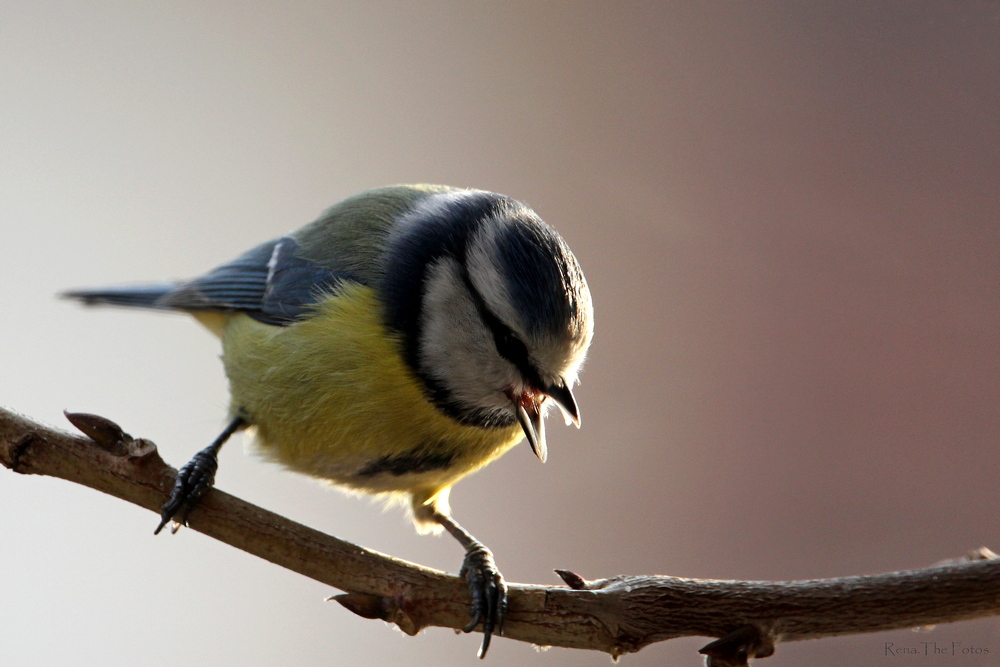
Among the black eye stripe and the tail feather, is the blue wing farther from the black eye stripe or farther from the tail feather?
the black eye stripe

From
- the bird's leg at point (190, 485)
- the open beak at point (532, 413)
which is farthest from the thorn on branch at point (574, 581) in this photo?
the bird's leg at point (190, 485)

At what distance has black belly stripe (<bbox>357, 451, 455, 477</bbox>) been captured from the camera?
0.82 m

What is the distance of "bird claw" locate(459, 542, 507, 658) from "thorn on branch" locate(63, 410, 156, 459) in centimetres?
31

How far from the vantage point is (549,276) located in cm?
72

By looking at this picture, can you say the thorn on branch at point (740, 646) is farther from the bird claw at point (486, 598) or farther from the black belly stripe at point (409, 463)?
the black belly stripe at point (409, 463)

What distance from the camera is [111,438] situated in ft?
2.21

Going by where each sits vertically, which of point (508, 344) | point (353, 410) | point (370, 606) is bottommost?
point (370, 606)

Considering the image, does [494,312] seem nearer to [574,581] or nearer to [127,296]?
[574,581]

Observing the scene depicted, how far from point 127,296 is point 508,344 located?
0.61 m

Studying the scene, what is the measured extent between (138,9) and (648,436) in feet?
4.02

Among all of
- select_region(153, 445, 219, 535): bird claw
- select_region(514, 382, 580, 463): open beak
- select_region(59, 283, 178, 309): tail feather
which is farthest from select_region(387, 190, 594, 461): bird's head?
select_region(59, 283, 178, 309): tail feather

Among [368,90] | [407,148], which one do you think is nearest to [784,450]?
[407,148]

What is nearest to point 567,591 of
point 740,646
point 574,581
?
point 574,581

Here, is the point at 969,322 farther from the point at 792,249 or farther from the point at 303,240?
the point at 303,240
